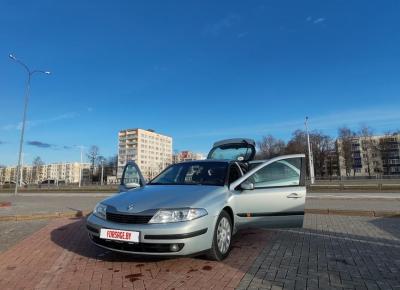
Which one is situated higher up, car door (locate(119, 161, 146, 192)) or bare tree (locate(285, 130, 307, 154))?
bare tree (locate(285, 130, 307, 154))

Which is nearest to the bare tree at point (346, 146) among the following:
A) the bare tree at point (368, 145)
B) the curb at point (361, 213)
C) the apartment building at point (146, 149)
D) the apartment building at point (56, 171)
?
the bare tree at point (368, 145)

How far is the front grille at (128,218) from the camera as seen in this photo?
455 cm

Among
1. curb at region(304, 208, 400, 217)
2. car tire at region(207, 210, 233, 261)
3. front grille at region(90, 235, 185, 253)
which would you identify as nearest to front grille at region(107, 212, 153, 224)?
front grille at region(90, 235, 185, 253)

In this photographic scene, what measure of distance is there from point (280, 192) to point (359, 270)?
5.58 feet

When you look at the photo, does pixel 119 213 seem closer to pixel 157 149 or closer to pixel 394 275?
pixel 394 275

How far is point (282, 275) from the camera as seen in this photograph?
14.6 feet

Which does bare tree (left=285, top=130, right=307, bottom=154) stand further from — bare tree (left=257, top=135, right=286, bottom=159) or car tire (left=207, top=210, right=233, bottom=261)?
car tire (left=207, top=210, right=233, bottom=261)

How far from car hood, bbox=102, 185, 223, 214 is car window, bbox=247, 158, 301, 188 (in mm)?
820

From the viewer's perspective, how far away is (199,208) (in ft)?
15.5

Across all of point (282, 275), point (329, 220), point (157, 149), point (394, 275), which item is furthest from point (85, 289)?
point (157, 149)

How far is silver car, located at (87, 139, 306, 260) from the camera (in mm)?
4480

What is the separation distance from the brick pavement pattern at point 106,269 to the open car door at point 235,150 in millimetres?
2218

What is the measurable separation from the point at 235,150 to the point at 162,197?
3679mm

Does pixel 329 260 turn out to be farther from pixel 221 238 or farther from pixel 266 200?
pixel 221 238
